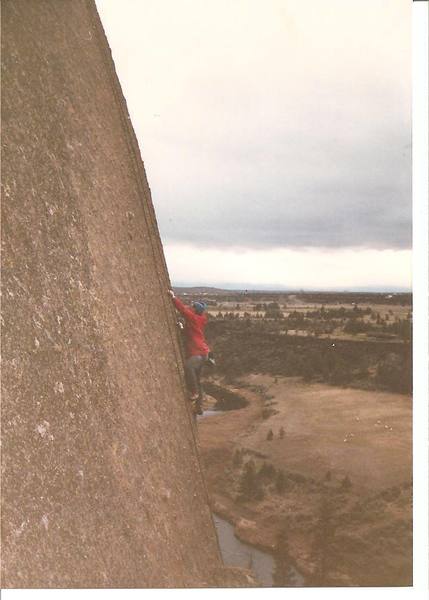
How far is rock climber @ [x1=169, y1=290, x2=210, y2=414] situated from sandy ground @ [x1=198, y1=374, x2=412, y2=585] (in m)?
7.02

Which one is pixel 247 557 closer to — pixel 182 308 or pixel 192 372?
pixel 192 372

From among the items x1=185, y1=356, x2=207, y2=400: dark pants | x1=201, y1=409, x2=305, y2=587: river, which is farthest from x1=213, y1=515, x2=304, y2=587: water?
x1=185, y1=356, x2=207, y2=400: dark pants

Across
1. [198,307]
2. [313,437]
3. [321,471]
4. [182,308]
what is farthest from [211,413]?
[182,308]

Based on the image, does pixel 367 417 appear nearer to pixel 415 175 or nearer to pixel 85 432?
pixel 415 175

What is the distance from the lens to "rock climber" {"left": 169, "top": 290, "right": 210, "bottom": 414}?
5.71 meters

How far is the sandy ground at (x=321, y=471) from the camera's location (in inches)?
568

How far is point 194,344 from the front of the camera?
19.6 feet

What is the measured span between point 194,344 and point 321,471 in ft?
53.3

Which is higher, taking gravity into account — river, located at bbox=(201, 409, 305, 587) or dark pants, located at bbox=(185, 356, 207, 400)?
dark pants, located at bbox=(185, 356, 207, 400)

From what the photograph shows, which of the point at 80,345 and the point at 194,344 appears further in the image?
the point at 194,344

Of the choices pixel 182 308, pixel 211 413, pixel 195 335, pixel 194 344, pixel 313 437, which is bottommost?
pixel 211 413

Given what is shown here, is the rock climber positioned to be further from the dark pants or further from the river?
the river

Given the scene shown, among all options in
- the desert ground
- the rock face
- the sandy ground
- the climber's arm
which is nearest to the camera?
the rock face

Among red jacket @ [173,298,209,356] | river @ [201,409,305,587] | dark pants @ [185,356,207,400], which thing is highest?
red jacket @ [173,298,209,356]
